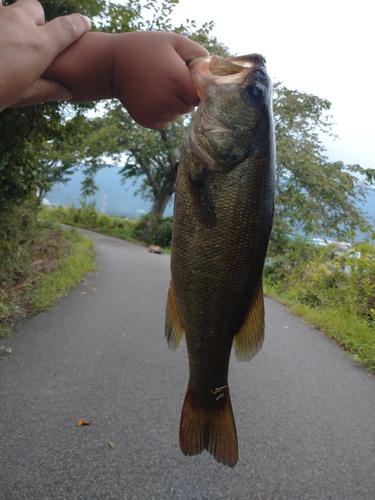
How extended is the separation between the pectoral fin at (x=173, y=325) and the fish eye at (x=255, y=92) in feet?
2.42

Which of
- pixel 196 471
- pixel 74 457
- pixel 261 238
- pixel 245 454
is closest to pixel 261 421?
pixel 245 454

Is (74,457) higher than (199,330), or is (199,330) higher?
(199,330)

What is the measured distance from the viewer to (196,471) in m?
2.75

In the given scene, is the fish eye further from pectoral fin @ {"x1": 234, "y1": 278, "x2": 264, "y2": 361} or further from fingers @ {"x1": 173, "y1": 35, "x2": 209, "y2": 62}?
pectoral fin @ {"x1": 234, "y1": 278, "x2": 264, "y2": 361}

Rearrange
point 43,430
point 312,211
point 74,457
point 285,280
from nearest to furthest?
point 74,457, point 43,430, point 285,280, point 312,211

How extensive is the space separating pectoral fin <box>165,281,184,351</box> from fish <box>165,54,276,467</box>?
0.02 m

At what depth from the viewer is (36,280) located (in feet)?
21.5

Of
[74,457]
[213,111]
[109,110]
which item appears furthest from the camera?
[109,110]

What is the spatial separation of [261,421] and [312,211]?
12672 millimetres

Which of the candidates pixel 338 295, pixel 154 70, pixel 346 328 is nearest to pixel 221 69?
pixel 154 70

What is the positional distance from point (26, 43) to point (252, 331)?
1118mm

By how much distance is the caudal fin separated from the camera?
149cm

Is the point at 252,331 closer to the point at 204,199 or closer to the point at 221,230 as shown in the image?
the point at 221,230

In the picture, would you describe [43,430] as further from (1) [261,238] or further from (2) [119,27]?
(2) [119,27]
